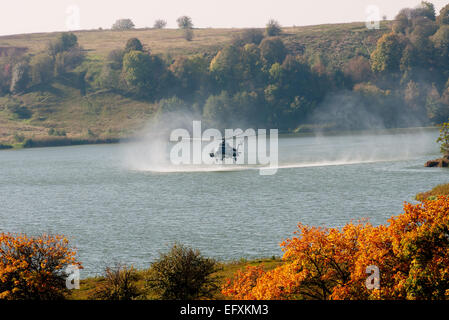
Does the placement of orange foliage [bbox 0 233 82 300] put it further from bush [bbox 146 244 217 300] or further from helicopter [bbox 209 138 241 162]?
helicopter [bbox 209 138 241 162]

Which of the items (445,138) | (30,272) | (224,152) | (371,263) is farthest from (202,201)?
(371,263)

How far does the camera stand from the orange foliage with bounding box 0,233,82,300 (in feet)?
79.0

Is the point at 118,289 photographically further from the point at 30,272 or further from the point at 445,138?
the point at 445,138

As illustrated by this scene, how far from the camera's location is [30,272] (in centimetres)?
2492

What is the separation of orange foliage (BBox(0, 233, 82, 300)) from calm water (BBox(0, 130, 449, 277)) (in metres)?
10.3

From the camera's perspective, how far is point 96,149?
173125 millimetres

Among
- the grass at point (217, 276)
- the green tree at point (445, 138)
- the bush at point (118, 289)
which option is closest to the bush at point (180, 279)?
the grass at point (217, 276)

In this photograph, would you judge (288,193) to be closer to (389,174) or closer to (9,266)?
(389,174)

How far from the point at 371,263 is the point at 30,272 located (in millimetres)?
13588

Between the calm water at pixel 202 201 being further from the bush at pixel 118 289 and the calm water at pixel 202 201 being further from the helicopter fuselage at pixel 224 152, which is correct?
the bush at pixel 118 289

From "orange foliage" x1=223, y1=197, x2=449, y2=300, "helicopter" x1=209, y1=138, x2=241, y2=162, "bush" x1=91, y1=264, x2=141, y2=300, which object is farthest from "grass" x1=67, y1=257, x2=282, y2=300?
"helicopter" x1=209, y1=138, x2=241, y2=162

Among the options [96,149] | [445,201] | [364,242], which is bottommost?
[96,149]

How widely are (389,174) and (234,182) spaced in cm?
2054
